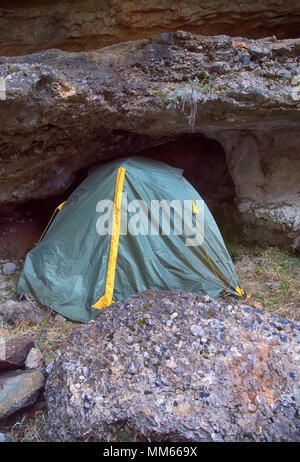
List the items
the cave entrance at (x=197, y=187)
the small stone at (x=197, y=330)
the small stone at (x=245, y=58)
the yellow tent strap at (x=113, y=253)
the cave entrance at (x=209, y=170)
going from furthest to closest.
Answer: the cave entrance at (x=209, y=170) < the cave entrance at (x=197, y=187) < the small stone at (x=245, y=58) < the yellow tent strap at (x=113, y=253) < the small stone at (x=197, y=330)

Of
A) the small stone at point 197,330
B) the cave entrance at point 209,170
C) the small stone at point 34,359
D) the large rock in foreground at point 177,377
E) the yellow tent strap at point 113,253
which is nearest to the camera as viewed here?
the large rock in foreground at point 177,377

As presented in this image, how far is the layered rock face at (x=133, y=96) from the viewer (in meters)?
3.11

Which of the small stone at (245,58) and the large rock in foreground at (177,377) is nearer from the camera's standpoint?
the large rock in foreground at (177,377)

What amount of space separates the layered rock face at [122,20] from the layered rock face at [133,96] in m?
0.91

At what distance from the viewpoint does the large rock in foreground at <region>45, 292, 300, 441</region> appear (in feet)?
5.17

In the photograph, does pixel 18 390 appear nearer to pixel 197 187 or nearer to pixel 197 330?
pixel 197 330

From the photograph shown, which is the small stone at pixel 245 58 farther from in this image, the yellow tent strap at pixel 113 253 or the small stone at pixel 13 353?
the small stone at pixel 13 353

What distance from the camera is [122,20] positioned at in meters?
4.17

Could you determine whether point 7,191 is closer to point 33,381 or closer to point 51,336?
point 51,336

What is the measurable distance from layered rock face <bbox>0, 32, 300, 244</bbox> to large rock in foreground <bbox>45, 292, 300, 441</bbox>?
2098 millimetres

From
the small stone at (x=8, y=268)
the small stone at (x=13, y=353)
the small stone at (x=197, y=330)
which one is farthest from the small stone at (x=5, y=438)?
the small stone at (x=8, y=268)

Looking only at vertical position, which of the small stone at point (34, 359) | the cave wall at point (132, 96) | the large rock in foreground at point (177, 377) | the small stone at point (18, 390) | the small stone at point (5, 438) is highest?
the cave wall at point (132, 96)

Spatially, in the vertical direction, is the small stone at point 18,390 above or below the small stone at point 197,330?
below

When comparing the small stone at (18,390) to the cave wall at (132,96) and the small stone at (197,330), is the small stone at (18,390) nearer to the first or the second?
the small stone at (197,330)
